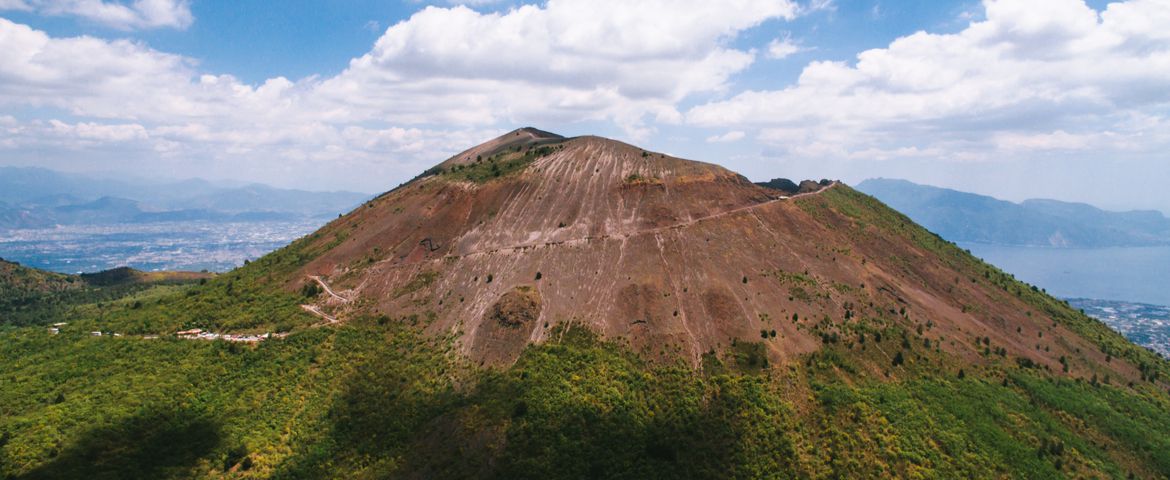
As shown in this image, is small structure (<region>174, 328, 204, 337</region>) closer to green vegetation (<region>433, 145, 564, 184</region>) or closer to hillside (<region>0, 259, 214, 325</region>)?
hillside (<region>0, 259, 214, 325</region>)

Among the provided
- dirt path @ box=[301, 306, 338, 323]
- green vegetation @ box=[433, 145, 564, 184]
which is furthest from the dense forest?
green vegetation @ box=[433, 145, 564, 184]

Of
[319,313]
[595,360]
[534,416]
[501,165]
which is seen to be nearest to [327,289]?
[319,313]

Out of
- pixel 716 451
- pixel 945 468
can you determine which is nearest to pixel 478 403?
pixel 716 451

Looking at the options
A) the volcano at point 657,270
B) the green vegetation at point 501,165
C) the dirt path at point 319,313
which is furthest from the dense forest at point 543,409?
the green vegetation at point 501,165

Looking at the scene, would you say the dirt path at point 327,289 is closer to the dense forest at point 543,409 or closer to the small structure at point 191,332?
the dense forest at point 543,409

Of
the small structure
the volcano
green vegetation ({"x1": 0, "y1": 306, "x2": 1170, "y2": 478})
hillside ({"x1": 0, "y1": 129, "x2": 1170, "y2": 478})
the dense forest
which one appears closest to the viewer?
green vegetation ({"x1": 0, "y1": 306, "x2": 1170, "y2": 478})

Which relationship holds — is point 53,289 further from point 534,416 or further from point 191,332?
point 534,416
